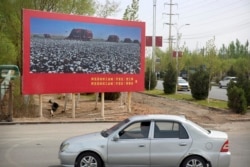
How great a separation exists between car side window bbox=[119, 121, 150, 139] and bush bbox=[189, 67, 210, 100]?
22481mm

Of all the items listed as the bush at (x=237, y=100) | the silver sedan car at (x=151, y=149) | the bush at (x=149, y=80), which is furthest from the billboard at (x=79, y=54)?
the bush at (x=149, y=80)

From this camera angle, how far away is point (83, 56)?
2020 centimetres

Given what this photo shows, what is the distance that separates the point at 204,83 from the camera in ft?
101

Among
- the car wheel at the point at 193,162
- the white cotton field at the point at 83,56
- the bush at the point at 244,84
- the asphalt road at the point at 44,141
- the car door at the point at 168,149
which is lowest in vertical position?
the asphalt road at the point at 44,141

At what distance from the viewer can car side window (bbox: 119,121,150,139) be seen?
8.73 m

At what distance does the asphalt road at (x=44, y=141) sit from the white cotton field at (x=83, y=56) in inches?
113

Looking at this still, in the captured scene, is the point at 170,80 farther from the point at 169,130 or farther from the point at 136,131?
the point at 136,131

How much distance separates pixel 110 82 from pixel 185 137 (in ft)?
41.8

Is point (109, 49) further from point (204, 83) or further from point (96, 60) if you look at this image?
point (204, 83)

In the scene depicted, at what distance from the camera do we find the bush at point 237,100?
22594mm

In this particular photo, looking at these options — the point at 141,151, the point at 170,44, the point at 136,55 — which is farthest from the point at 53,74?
the point at 170,44

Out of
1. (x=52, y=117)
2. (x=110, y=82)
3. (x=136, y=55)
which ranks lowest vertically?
(x=52, y=117)

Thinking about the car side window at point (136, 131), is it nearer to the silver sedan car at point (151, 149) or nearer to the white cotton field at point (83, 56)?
the silver sedan car at point (151, 149)

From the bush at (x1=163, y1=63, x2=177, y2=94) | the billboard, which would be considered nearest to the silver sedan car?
the billboard
